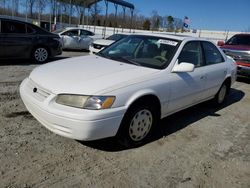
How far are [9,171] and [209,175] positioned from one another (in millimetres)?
2277

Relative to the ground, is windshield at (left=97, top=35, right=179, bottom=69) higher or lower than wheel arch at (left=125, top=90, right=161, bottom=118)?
higher

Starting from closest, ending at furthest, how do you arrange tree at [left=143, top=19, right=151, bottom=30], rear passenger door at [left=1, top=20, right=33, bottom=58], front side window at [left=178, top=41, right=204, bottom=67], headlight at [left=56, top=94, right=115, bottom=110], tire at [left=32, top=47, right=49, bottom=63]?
headlight at [left=56, top=94, right=115, bottom=110], front side window at [left=178, top=41, right=204, bottom=67], rear passenger door at [left=1, top=20, right=33, bottom=58], tire at [left=32, top=47, right=49, bottom=63], tree at [left=143, top=19, right=151, bottom=30]

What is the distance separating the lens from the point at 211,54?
5363 millimetres

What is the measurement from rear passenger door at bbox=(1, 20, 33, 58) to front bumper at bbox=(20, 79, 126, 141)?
19.2 feet

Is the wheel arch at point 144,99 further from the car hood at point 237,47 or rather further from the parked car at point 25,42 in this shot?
the car hood at point 237,47

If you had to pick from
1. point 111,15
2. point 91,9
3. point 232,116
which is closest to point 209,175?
point 232,116

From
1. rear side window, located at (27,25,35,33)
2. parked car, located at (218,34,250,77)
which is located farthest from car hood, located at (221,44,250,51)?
Answer: rear side window, located at (27,25,35,33)

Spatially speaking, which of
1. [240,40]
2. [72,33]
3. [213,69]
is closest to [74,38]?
[72,33]

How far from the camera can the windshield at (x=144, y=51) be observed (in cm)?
411

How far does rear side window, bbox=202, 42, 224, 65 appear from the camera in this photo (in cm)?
516

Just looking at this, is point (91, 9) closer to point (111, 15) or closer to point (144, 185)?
point (111, 15)

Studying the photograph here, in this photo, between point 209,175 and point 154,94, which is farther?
point 154,94

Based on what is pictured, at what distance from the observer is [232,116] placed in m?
5.61

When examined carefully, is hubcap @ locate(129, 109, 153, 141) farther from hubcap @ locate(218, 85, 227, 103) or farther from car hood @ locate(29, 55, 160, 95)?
hubcap @ locate(218, 85, 227, 103)
